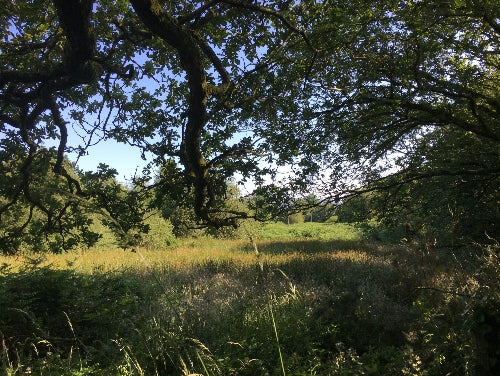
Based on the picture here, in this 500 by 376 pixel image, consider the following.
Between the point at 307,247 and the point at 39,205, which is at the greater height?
the point at 39,205

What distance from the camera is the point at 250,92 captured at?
19.3 ft

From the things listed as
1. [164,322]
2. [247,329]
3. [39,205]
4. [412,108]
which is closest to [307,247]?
[412,108]

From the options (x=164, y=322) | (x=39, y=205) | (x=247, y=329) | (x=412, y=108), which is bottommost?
(x=247, y=329)

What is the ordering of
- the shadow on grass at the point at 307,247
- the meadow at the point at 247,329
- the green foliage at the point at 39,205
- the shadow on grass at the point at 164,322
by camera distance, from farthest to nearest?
1. the shadow on grass at the point at 307,247
2. the green foliage at the point at 39,205
3. the shadow on grass at the point at 164,322
4. the meadow at the point at 247,329

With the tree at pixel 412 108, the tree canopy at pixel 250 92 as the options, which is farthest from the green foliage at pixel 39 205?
the tree at pixel 412 108

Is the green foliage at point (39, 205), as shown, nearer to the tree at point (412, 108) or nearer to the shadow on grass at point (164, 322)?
the shadow on grass at point (164, 322)

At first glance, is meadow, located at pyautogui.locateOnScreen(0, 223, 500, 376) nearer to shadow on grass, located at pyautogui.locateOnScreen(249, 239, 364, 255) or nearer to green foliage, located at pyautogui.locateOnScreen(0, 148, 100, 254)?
green foliage, located at pyautogui.locateOnScreen(0, 148, 100, 254)

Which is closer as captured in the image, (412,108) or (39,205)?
(39,205)

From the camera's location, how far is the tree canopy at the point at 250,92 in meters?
4.86

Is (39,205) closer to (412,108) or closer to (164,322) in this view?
(164,322)

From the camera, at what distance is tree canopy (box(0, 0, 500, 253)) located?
4855 millimetres

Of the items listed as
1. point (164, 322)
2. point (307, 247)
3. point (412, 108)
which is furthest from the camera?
point (307, 247)

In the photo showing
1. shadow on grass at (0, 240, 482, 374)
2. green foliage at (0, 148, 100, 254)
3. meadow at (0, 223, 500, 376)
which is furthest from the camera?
green foliage at (0, 148, 100, 254)

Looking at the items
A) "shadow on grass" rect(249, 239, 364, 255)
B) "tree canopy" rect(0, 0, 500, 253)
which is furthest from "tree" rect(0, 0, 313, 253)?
"shadow on grass" rect(249, 239, 364, 255)
